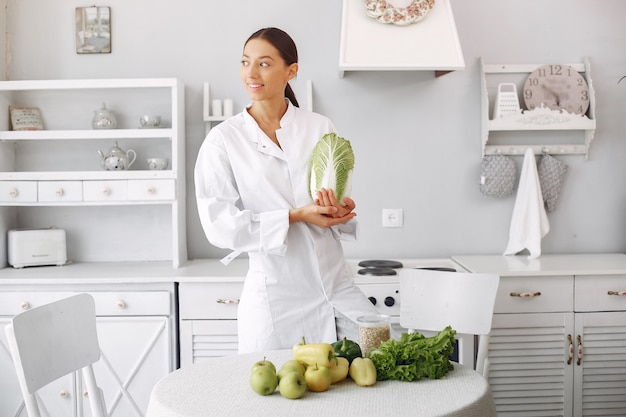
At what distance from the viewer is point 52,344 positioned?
181 cm

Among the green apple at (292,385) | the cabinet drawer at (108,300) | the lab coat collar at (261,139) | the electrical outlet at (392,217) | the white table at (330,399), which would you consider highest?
the lab coat collar at (261,139)

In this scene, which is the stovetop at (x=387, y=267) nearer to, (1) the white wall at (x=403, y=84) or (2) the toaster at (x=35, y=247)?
(1) the white wall at (x=403, y=84)

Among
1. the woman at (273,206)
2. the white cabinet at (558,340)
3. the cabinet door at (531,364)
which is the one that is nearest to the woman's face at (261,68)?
the woman at (273,206)

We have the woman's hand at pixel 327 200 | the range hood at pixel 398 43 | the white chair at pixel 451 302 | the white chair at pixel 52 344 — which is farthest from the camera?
the range hood at pixel 398 43

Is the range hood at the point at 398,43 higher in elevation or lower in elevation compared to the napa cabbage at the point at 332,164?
higher

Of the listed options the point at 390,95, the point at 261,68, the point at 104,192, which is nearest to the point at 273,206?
the point at 261,68

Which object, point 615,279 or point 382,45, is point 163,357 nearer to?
point 382,45

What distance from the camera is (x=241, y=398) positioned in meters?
1.52

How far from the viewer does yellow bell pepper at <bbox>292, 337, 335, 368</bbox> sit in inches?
62.0

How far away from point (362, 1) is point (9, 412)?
8.38 ft

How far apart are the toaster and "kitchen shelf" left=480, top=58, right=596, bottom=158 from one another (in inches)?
90.4

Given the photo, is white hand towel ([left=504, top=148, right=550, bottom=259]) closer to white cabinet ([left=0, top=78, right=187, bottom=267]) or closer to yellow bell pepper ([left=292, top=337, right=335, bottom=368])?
white cabinet ([left=0, top=78, right=187, bottom=267])

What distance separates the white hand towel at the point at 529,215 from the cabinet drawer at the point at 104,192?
2032mm

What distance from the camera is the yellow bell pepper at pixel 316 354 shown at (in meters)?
1.57
